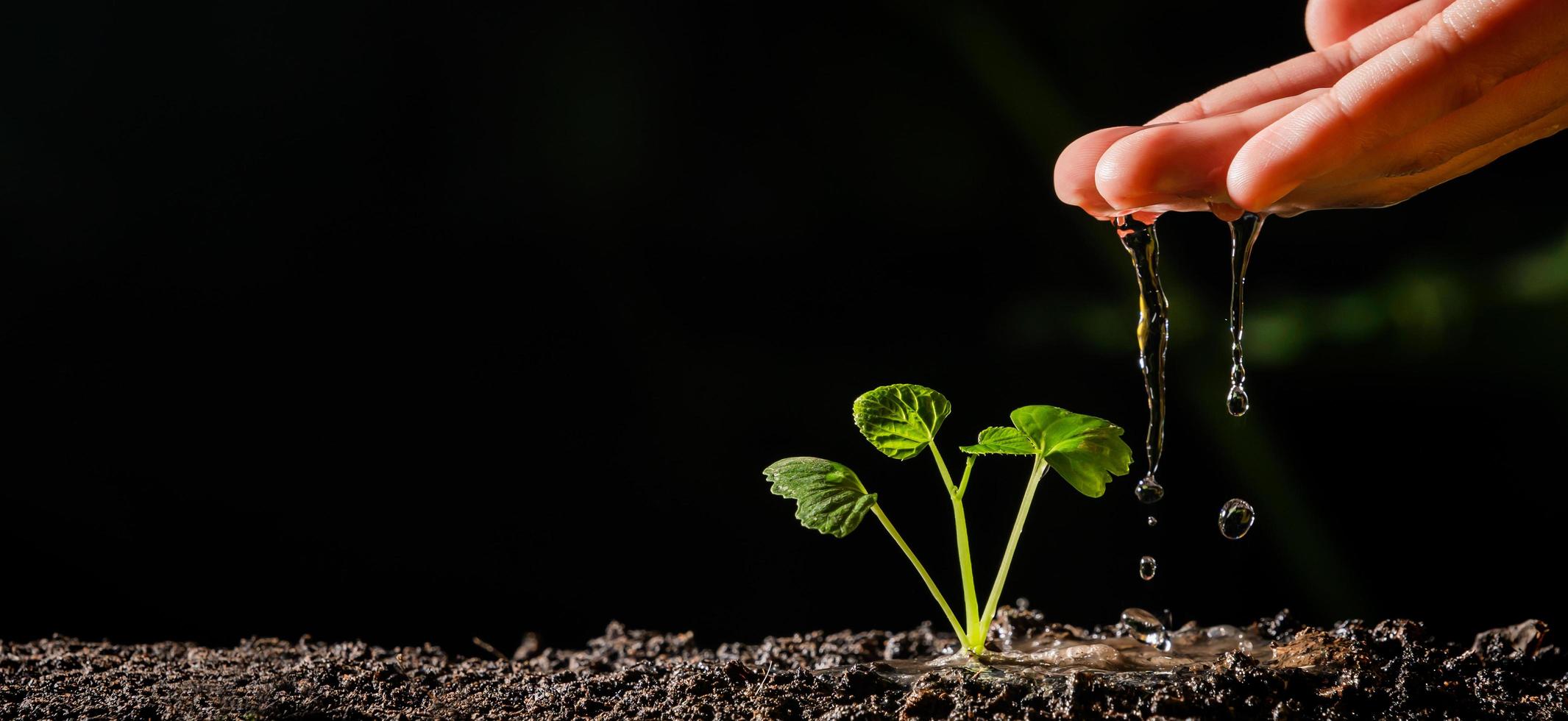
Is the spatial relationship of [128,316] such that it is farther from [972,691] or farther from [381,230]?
[972,691]

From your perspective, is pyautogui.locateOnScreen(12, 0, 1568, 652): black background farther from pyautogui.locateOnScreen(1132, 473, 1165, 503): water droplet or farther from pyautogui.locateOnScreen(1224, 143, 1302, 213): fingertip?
pyautogui.locateOnScreen(1224, 143, 1302, 213): fingertip

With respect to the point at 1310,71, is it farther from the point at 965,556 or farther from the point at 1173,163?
the point at 965,556

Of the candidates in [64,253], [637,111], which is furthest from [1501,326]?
[64,253]

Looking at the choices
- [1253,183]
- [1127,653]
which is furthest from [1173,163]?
[1127,653]

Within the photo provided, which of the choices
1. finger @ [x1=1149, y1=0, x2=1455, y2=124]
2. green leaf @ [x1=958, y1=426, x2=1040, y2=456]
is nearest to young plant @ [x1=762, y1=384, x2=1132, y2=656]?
green leaf @ [x1=958, y1=426, x2=1040, y2=456]

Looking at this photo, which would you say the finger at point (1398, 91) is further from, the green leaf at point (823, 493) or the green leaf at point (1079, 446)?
the green leaf at point (823, 493)

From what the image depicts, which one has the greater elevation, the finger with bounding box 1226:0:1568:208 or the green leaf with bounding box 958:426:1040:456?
the finger with bounding box 1226:0:1568:208
